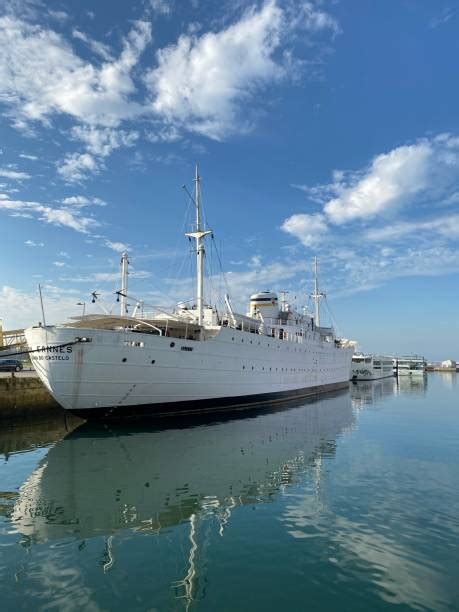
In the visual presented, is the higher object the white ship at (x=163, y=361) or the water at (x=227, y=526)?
the white ship at (x=163, y=361)

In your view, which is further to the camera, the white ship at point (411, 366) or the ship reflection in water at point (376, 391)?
the white ship at point (411, 366)

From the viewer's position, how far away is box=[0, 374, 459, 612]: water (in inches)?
257

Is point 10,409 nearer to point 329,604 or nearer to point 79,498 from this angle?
point 79,498

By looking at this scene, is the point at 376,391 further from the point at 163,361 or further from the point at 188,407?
the point at 163,361

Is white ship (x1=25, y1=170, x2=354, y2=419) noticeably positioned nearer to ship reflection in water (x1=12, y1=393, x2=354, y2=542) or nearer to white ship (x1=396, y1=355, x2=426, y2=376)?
ship reflection in water (x1=12, y1=393, x2=354, y2=542)

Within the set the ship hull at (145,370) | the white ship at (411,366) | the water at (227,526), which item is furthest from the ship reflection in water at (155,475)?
the white ship at (411,366)

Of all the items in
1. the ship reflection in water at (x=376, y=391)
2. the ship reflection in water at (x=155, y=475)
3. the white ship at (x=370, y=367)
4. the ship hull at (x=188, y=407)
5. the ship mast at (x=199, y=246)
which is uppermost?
the ship mast at (x=199, y=246)

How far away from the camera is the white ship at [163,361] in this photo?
816 inches

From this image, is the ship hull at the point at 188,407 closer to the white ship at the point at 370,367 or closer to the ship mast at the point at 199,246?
the ship mast at the point at 199,246

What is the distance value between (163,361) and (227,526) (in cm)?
1431

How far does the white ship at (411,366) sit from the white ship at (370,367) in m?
3.59

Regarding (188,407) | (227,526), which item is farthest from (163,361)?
(227,526)

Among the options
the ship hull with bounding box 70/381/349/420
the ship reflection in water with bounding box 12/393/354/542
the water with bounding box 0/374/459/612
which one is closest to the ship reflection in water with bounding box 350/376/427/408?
the ship hull with bounding box 70/381/349/420

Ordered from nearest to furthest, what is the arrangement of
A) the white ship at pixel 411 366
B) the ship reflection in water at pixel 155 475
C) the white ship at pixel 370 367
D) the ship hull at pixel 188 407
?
the ship reflection in water at pixel 155 475 → the ship hull at pixel 188 407 → the white ship at pixel 370 367 → the white ship at pixel 411 366
